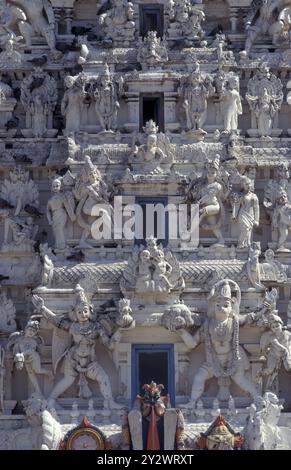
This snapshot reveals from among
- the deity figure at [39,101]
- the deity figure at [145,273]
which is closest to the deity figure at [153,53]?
the deity figure at [39,101]

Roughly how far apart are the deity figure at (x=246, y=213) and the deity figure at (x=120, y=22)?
4652mm

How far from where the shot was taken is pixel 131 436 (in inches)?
1127

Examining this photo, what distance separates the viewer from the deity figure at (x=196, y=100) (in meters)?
32.9

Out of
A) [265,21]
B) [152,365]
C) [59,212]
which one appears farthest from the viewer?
[265,21]

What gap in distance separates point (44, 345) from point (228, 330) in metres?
3.63

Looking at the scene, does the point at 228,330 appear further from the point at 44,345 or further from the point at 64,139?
the point at 64,139

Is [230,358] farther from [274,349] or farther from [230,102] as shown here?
[230,102]

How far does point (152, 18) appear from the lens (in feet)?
114

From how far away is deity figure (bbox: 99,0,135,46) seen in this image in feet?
112

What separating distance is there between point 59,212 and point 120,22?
492 centimetres

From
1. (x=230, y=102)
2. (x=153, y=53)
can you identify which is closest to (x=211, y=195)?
(x=230, y=102)

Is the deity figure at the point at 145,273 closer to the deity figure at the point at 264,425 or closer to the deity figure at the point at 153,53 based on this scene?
the deity figure at the point at 264,425

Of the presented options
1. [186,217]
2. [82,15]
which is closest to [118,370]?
[186,217]

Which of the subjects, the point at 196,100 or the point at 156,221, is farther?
the point at 196,100
